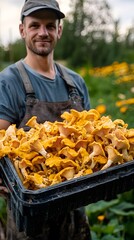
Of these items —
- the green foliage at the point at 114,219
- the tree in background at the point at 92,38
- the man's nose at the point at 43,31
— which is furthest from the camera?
the tree in background at the point at 92,38

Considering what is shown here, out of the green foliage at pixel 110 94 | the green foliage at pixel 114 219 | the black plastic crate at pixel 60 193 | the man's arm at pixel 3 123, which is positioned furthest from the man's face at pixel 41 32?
the green foliage at pixel 110 94

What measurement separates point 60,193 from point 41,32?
1.13 meters

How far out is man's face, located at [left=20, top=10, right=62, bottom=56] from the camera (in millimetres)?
2365

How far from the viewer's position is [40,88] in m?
2.40

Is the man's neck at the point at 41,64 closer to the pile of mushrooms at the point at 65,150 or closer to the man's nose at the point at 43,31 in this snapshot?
the man's nose at the point at 43,31

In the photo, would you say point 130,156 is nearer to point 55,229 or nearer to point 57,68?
point 55,229

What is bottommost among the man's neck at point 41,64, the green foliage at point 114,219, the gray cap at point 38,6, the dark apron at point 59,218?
the green foliage at point 114,219

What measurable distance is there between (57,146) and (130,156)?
360 mm

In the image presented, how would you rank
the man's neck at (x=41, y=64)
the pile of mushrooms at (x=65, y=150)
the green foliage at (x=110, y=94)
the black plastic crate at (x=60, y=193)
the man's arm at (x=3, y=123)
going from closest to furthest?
the black plastic crate at (x=60, y=193)
the pile of mushrooms at (x=65, y=150)
the man's arm at (x=3, y=123)
the man's neck at (x=41, y=64)
the green foliage at (x=110, y=94)

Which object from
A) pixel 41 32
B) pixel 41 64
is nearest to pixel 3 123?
pixel 41 64

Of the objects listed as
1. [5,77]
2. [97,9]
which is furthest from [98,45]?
[5,77]

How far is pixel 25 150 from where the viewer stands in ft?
5.74

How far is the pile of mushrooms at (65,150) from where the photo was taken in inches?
67.1

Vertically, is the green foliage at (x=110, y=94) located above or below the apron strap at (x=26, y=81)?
→ below
